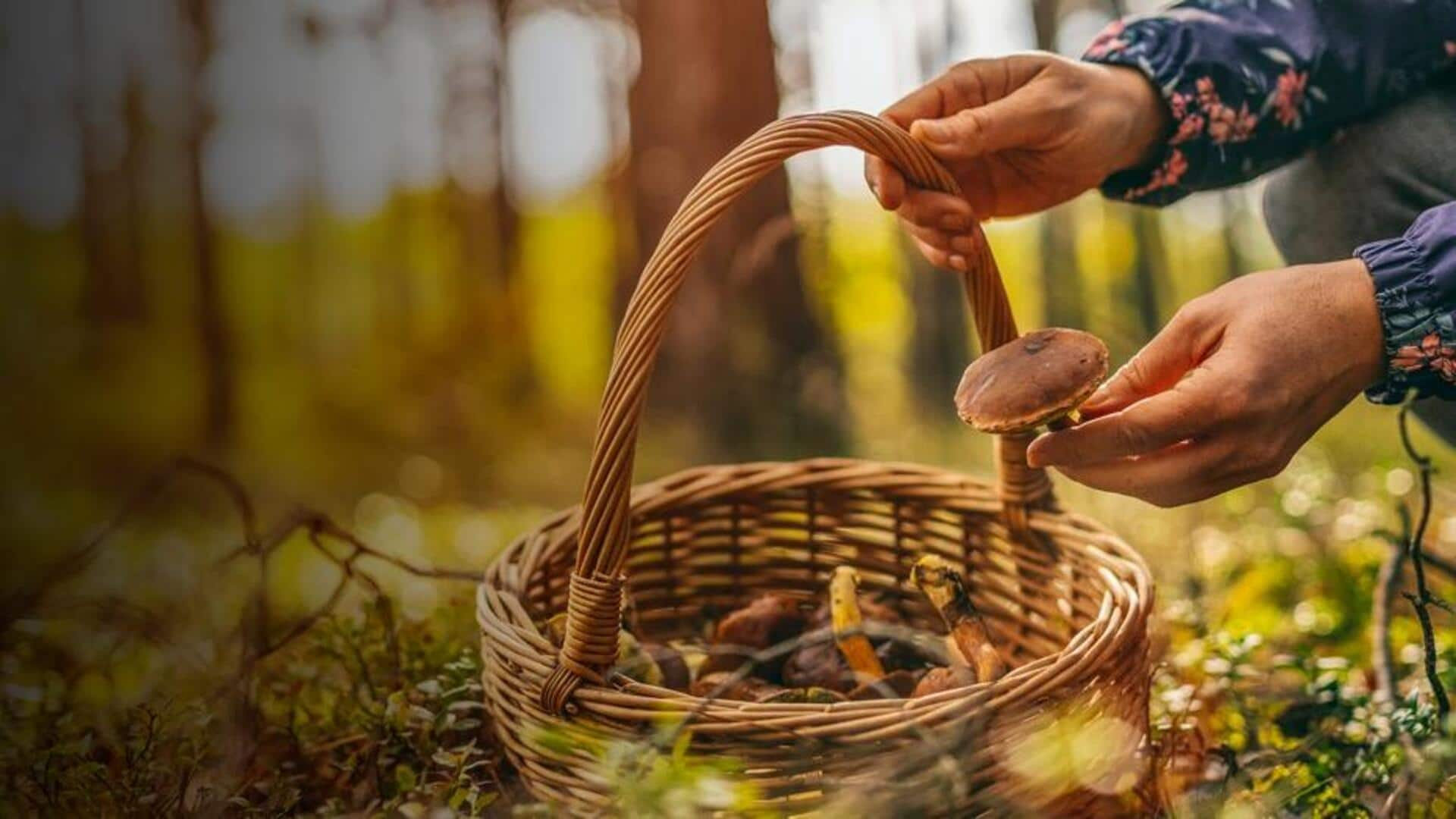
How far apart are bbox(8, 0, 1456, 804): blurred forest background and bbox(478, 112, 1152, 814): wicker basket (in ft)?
3.01

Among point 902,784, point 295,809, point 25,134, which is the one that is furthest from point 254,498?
point 902,784

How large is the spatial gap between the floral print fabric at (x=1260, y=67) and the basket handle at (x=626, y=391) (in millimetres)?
602

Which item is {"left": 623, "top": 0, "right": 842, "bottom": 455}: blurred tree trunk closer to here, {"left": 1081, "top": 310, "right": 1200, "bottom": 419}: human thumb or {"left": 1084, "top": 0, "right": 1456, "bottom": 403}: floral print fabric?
{"left": 1084, "top": 0, "right": 1456, "bottom": 403}: floral print fabric

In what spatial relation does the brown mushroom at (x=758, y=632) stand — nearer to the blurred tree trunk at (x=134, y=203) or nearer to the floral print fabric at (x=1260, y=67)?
the floral print fabric at (x=1260, y=67)

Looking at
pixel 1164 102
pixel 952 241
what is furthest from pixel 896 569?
pixel 1164 102

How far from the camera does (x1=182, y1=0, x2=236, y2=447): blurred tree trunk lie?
4863 millimetres

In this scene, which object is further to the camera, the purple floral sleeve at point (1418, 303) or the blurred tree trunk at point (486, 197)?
the blurred tree trunk at point (486, 197)

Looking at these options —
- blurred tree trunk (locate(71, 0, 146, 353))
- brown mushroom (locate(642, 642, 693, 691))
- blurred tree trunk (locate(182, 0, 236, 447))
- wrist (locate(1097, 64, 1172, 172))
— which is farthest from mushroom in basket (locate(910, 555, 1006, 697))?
blurred tree trunk (locate(71, 0, 146, 353))

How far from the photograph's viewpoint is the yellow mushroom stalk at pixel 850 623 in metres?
1.26

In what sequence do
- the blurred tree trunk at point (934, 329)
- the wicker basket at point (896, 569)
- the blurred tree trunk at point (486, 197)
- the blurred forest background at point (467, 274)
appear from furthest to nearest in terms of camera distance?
the blurred tree trunk at point (486, 197)
the blurred tree trunk at point (934, 329)
the blurred forest background at point (467, 274)
the wicker basket at point (896, 569)

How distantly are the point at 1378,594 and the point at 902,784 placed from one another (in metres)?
1.04

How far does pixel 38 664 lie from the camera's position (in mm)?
1646

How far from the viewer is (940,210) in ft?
3.91

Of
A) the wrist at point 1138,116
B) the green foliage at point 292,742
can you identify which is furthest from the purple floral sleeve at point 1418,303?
the green foliage at point 292,742
